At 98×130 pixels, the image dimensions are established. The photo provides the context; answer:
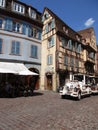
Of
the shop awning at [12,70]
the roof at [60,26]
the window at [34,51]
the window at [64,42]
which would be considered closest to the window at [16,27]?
the window at [34,51]

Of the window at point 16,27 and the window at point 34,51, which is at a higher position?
the window at point 16,27

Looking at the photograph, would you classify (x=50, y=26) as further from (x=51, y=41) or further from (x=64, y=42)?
(x=64, y=42)

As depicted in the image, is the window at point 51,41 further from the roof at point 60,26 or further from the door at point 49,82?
the door at point 49,82

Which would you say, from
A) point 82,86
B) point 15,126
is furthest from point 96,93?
point 15,126

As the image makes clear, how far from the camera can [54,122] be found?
700 centimetres

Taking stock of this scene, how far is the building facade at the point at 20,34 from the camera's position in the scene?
21.1 meters

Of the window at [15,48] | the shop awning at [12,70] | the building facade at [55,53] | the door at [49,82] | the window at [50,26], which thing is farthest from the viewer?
the window at [50,26]

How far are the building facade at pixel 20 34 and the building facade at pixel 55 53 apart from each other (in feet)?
6.83

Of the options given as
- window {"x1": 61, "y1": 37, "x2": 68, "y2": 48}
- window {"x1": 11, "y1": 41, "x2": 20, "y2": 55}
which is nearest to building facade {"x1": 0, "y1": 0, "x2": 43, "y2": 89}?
window {"x1": 11, "y1": 41, "x2": 20, "y2": 55}

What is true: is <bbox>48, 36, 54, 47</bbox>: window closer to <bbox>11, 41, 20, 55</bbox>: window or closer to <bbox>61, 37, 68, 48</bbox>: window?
<bbox>61, 37, 68, 48</bbox>: window

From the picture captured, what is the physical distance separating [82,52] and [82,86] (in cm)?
1702

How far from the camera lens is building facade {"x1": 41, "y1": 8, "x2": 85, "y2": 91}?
25.3 meters

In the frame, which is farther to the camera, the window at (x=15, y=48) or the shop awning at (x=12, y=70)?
the window at (x=15, y=48)

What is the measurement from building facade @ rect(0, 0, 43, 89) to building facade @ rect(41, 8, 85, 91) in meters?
2.08
